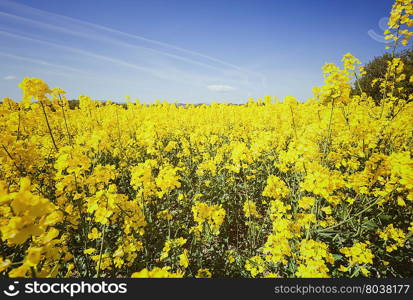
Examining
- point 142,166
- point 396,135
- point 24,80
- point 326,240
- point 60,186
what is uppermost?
point 24,80

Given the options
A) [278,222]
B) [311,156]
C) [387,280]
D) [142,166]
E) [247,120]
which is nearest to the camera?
[387,280]

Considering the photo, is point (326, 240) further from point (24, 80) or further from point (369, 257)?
point (24, 80)

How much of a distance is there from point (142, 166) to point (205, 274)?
5.06 ft

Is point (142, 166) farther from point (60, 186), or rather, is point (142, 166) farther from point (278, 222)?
point (278, 222)

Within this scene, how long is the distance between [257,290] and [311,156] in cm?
161

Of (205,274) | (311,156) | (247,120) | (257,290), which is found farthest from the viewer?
(247,120)

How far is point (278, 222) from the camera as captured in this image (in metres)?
2.12

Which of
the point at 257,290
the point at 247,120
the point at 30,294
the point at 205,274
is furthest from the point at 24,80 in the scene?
the point at 247,120

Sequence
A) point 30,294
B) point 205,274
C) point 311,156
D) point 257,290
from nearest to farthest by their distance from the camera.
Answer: point 30,294
point 257,290
point 205,274
point 311,156

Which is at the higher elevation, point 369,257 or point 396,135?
point 396,135

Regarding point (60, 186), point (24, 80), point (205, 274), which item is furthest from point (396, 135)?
point (24, 80)

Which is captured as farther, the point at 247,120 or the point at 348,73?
the point at 247,120

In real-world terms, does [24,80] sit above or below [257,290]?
Result: above

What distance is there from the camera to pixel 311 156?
7.91 feet
